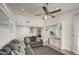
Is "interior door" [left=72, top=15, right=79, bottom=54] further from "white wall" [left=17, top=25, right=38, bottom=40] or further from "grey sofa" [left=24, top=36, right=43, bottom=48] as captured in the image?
"white wall" [left=17, top=25, right=38, bottom=40]

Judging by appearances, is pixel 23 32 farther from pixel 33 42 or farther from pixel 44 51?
pixel 44 51

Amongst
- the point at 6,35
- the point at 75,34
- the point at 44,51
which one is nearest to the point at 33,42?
the point at 44,51

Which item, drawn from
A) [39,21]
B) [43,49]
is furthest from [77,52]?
[39,21]

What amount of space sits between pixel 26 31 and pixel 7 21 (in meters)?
0.45

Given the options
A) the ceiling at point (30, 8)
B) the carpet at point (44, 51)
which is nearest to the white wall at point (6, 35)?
the ceiling at point (30, 8)

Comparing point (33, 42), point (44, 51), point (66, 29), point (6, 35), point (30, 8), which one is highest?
point (30, 8)

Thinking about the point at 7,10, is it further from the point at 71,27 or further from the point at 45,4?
the point at 71,27

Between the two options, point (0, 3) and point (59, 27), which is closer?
point (0, 3)

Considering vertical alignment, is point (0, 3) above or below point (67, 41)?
above

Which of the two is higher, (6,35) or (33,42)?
(6,35)

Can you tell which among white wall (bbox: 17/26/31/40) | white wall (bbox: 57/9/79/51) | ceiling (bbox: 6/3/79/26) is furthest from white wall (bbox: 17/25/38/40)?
white wall (bbox: 57/9/79/51)

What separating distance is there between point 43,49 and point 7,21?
0.96 metres

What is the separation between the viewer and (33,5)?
6.56 feet

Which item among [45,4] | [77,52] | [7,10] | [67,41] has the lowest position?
[77,52]
